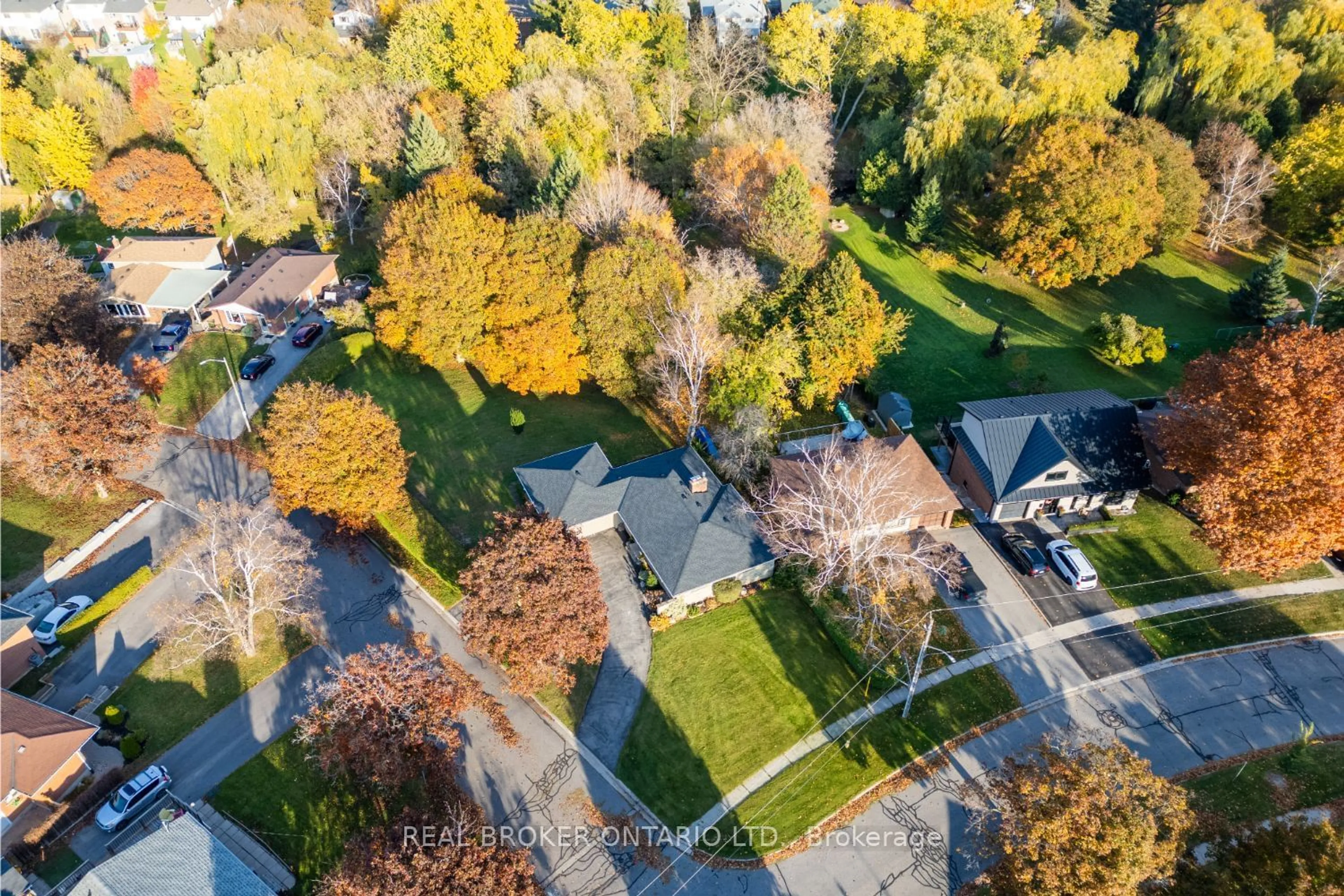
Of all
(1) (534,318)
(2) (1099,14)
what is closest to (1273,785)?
(1) (534,318)

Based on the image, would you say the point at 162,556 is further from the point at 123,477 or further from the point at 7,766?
the point at 7,766

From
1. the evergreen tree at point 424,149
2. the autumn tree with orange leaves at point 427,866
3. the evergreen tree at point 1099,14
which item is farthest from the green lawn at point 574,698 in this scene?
the evergreen tree at point 1099,14

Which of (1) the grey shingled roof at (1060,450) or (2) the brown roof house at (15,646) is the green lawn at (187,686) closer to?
(2) the brown roof house at (15,646)

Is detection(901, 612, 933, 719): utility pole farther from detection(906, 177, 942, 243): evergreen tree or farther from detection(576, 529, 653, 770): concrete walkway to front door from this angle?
detection(906, 177, 942, 243): evergreen tree

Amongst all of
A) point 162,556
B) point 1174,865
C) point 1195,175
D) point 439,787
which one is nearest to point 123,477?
point 162,556

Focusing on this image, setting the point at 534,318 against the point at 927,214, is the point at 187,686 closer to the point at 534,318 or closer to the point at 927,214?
the point at 534,318
